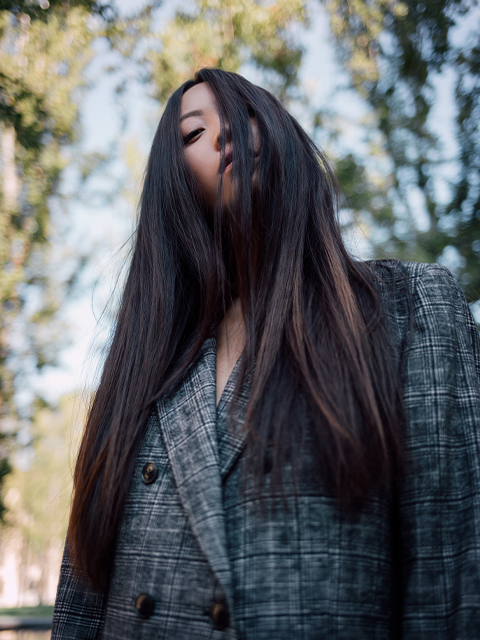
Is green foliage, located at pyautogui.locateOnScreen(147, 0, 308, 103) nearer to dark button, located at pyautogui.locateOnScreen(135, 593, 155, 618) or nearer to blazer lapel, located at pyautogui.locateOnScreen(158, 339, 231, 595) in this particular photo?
blazer lapel, located at pyautogui.locateOnScreen(158, 339, 231, 595)

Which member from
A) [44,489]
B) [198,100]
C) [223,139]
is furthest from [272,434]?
[44,489]

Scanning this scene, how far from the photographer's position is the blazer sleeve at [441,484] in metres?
0.85

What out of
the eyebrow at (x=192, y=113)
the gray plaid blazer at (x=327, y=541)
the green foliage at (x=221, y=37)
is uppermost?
the green foliage at (x=221, y=37)

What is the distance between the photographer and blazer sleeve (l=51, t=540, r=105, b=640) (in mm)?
1155

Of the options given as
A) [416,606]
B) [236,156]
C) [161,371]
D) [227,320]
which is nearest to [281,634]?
[416,606]

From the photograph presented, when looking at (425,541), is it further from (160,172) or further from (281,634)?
(160,172)

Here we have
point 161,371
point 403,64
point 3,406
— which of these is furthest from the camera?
point 3,406

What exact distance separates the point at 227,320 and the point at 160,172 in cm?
51

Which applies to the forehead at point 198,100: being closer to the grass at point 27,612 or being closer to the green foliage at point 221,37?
the green foliage at point 221,37

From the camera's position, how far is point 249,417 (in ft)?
3.31

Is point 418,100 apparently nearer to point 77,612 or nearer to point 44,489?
point 77,612

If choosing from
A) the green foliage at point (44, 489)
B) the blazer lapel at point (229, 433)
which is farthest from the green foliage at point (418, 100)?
the green foliage at point (44, 489)

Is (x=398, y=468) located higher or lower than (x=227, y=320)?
lower

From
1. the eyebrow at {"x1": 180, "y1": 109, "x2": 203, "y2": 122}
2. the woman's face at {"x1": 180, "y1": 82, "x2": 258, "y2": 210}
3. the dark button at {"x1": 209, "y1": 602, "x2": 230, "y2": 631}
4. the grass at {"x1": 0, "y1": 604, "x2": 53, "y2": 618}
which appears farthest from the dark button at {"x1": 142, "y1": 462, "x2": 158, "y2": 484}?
the grass at {"x1": 0, "y1": 604, "x2": 53, "y2": 618}
